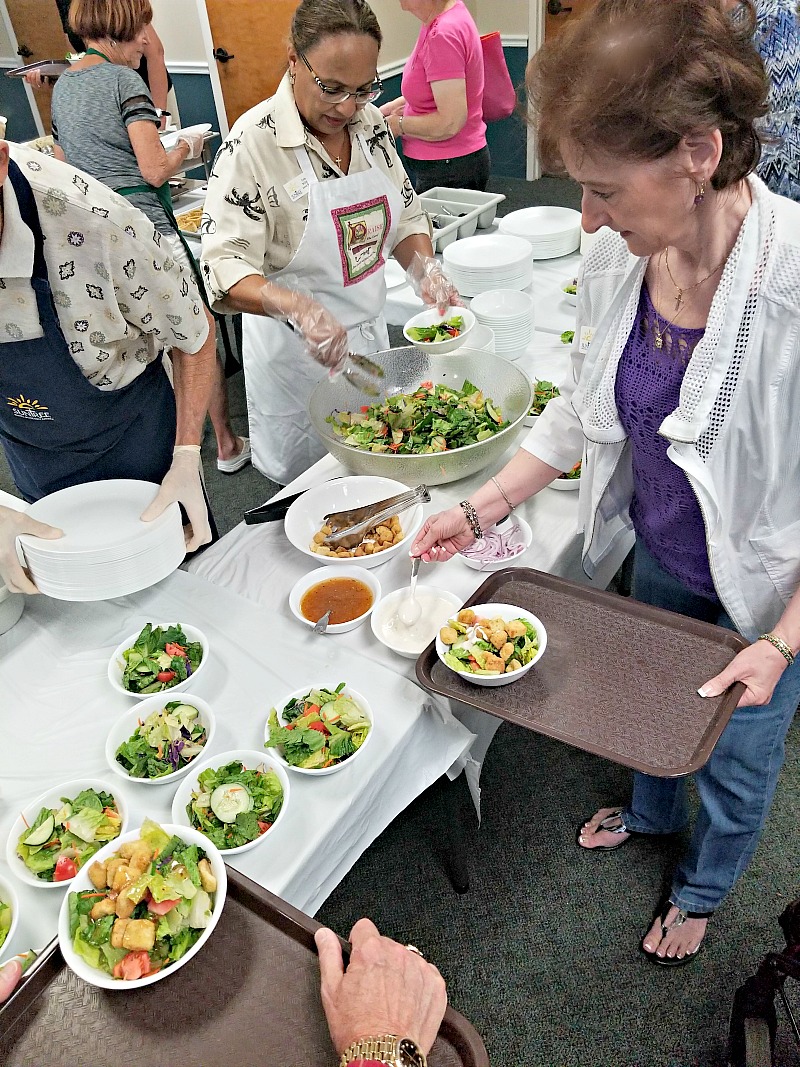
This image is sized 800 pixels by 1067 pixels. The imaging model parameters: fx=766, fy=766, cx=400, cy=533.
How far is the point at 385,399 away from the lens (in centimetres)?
199

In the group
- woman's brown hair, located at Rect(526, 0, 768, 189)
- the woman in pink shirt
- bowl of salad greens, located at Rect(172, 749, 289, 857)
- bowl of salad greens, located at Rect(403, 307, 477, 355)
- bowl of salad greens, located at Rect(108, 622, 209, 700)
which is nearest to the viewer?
woman's brown hair, located at Rect(526, 0, 768, 189)

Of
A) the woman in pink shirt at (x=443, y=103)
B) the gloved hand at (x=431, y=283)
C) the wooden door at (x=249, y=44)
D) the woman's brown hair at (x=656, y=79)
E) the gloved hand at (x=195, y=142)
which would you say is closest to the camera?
the woman's brown hair at (x=656, y=79)

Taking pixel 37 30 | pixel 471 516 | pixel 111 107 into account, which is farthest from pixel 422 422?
pixel 37 30

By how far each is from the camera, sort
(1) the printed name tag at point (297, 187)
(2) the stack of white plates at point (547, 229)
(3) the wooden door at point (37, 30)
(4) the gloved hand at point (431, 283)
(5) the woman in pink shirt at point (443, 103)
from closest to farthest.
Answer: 1. (1) the printed name tag at point (297, 187)
2. (4) the gloved hand at point (431, 283)
3. (2) the stack of white plates at point (547, 229)
4. (5) the woman in pink shirt at point (443, 103)
5. (3) the wooden door at point (37, 30)

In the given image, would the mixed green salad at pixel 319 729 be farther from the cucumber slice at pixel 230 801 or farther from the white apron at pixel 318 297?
the white apron at pixel 318 297

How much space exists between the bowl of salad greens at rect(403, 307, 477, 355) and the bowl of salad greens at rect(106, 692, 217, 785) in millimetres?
1185

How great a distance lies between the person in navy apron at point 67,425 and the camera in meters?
1.37

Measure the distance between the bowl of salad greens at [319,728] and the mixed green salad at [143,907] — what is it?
0.80ft

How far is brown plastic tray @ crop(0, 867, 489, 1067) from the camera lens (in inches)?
33.8

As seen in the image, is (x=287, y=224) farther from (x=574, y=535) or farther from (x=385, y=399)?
(x=574, y=535)

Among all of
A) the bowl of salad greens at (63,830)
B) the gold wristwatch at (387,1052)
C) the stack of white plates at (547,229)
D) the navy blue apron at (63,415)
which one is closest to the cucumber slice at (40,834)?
the bowl of salad greens at (63,830)

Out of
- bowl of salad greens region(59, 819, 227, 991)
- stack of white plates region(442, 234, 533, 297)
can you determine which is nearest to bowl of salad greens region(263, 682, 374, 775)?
bowl of salad greens region(59, 819, 227, 991)

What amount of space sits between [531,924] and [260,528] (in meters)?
1.14

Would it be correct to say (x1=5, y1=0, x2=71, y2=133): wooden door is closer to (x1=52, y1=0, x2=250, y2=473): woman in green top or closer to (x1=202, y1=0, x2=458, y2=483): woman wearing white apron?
(x1=52, y1=0, x2=250, y2=473): woman in green top
